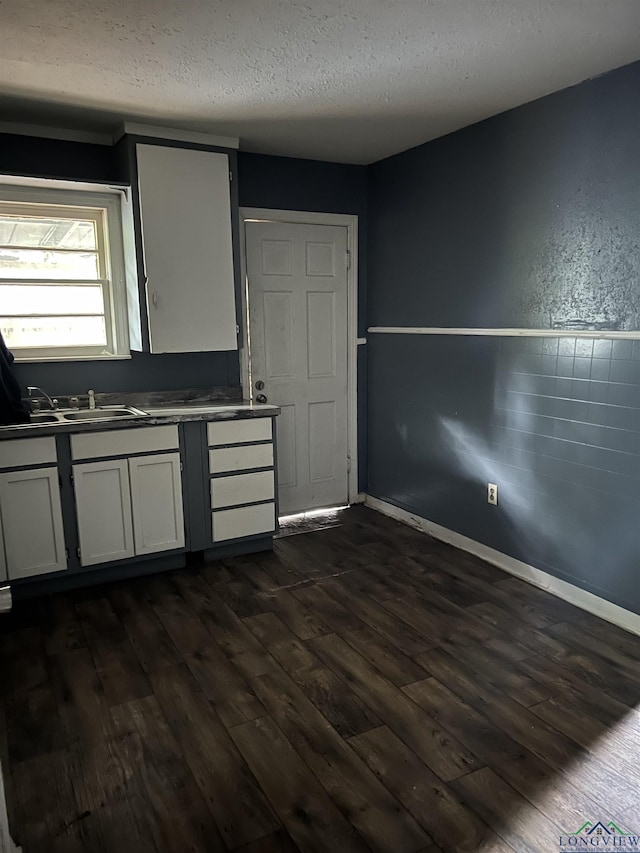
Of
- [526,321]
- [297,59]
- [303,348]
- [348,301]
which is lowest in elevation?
[303,348]

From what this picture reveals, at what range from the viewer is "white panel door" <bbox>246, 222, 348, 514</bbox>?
412 centimetres

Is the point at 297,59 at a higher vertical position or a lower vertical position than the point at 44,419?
higher

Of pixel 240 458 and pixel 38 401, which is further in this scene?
pixel 240 458

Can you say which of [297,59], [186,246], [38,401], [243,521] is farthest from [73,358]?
[297,59]

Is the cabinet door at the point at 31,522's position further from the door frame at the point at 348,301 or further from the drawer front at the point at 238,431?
the door frame at the point at 348,301

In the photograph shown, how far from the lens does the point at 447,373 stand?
3.77 meters

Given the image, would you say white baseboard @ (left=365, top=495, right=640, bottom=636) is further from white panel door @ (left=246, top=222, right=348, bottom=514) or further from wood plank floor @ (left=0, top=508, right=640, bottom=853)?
white panel door @ (left=246, top=222, right=348, bottom=514)

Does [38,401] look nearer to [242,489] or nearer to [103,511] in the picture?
[103,511]

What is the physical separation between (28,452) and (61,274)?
44.1 inches

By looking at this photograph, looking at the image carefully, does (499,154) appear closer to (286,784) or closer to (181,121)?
(181,121)

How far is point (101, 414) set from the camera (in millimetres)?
3531

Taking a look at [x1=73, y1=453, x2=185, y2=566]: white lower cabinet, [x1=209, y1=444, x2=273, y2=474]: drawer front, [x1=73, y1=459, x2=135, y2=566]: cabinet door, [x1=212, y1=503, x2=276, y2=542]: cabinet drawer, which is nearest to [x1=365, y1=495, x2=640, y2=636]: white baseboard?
[x1=212, y1=503, x2=276, y2=542]: cabinet drawer

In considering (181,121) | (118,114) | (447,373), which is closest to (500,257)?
(447,373)

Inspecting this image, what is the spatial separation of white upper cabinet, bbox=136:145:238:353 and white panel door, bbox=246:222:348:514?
0.50 m
